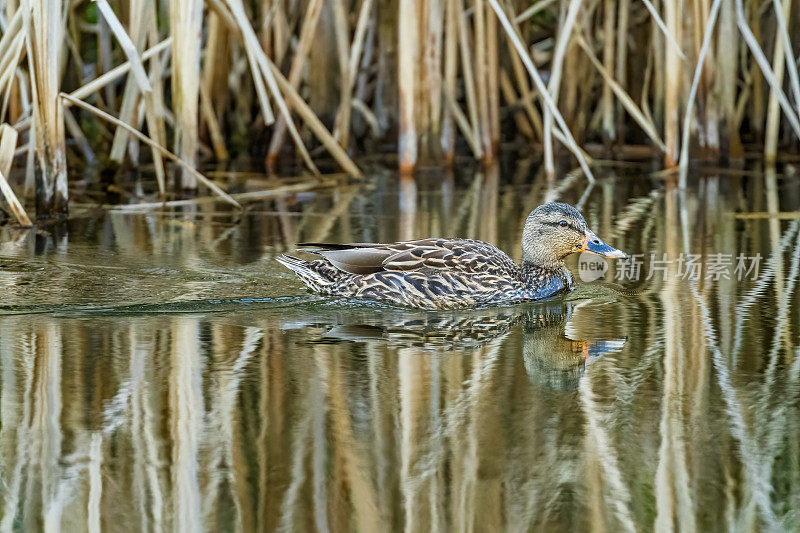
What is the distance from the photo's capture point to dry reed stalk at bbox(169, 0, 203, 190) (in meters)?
6.91

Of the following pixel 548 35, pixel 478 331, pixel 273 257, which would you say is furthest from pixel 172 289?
pixel 548 35

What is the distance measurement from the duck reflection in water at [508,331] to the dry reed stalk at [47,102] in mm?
2137

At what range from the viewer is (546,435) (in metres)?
3.57

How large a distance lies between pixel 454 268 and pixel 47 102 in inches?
93.0

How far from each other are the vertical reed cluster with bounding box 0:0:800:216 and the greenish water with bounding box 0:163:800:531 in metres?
1.11

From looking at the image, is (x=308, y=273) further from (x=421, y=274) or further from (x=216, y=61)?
(x=216, y=61)

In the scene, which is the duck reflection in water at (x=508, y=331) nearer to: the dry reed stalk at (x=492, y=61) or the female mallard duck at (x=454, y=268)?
the female mallard duck at (x=454, y=268)

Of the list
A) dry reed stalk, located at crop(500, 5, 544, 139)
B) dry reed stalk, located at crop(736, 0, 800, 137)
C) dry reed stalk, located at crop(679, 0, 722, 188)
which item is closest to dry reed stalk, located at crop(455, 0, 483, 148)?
dry reed stalk, located at crop(500, 5, 544, 139)

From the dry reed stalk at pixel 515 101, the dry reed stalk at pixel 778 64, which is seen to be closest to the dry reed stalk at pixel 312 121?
the dry reed stalk at pixel 515 101

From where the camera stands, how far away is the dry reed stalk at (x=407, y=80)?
27.1ft

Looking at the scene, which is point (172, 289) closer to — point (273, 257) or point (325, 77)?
point (273, 257)

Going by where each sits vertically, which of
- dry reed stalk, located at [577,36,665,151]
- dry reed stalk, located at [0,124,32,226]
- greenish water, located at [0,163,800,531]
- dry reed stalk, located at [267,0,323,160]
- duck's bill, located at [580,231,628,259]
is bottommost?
greenish water, located at [0,163,800,531]

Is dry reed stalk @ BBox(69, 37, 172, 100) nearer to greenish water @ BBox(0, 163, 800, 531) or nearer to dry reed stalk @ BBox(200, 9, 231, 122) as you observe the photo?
greenish water @ BBox(0, 163, 800, 531)

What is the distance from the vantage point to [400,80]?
8633 millimetres
